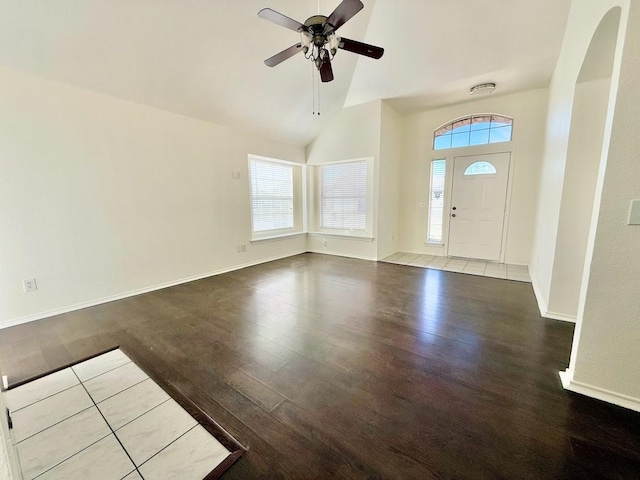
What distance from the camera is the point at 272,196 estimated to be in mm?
5516

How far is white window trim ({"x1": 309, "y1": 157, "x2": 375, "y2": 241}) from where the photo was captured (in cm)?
504

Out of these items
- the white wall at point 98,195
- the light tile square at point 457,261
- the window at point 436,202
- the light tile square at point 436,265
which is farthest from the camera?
the window at point 436,202

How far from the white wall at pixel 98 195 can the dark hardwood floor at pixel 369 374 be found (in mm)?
431

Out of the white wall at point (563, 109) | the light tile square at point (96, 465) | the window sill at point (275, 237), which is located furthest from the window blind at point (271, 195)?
the white wall at point (563, 109)

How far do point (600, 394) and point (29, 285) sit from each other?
4.96 m

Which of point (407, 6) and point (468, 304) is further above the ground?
point (407, 6)

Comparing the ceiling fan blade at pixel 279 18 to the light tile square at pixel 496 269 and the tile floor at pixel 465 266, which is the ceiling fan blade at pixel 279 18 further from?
the light tile square at pixel 496 269

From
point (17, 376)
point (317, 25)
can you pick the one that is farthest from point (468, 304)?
point (17, 376)

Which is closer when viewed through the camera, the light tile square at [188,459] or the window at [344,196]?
the light tile square at [188,459]

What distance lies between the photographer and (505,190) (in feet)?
15.2

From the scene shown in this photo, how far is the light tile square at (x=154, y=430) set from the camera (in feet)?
4.33

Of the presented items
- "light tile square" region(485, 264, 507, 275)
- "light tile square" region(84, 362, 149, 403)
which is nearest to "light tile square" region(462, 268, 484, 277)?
"light tile square" region(485, 264, 507, 275)

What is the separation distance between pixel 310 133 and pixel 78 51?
366 cm

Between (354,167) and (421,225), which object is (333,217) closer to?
(354,167)
